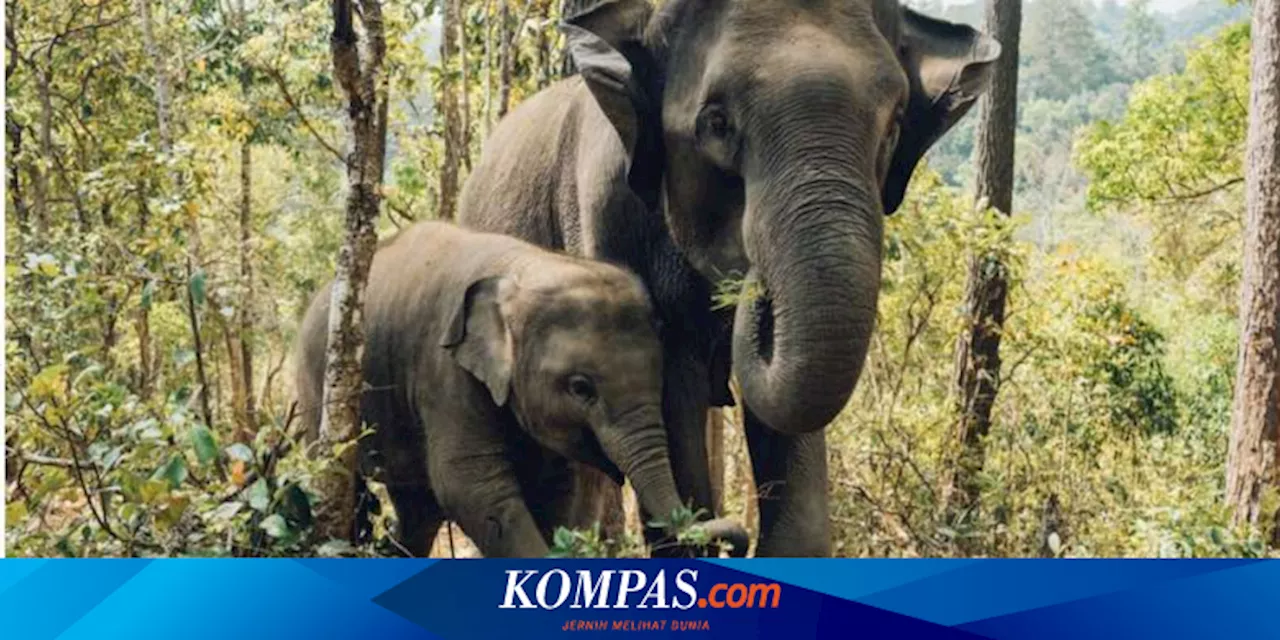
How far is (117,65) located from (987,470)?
8.68 meters

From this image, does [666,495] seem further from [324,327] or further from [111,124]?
[111,124]

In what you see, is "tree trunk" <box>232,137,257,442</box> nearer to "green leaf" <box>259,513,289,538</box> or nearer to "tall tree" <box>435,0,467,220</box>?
"green leaf" <box>259,513,289,538</box>

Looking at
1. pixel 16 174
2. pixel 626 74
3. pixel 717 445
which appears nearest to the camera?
pixel 626 74

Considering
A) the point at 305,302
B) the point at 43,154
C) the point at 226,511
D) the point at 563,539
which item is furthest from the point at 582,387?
the point at 43,154

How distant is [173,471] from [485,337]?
4.34 ft

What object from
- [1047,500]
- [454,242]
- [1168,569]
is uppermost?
[454,242]

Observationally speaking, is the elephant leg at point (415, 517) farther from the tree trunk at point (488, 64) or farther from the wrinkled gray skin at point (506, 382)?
the tree trunk at point (488, 64)

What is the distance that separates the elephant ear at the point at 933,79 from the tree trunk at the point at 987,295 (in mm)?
3227

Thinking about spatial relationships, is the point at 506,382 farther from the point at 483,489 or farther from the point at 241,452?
A: the point at 241,452

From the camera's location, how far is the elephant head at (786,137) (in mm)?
5070

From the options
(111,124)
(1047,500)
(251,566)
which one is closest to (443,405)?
(251,566)

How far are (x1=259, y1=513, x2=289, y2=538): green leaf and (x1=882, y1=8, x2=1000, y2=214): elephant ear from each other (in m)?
2.35

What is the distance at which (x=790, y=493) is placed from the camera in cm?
643

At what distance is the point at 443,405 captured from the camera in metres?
6.34
